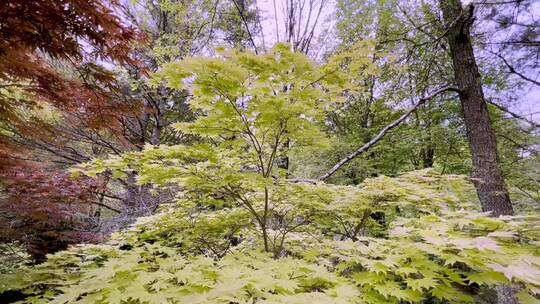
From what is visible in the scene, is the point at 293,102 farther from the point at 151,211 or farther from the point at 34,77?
the point at 151,211

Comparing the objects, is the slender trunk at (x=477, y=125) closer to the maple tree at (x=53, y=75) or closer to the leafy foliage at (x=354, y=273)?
the leafy foliage at (x=354, y=273)

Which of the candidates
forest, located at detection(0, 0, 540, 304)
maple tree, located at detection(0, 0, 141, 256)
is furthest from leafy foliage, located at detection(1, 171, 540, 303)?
maple tree, located at detection(0, 0, 141, 256)

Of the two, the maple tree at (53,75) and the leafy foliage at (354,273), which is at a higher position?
the maple tree at (53,75)

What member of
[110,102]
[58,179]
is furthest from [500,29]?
[58,179]

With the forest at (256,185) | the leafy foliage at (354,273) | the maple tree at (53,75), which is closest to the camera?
the leafy foliage at (354,273)

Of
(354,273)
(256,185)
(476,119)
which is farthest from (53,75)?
(476,119)

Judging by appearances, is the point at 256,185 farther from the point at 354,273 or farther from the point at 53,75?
the point at 53,75

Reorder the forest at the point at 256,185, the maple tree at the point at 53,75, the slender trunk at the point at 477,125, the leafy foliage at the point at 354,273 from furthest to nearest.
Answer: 1. the slender trunk at the point at 477,125
2. the maple tree at the point at 53,75
3. the forest at the point at 256,185
4. the leafy foliage at the point at 354,273

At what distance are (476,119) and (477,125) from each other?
0.31 ft

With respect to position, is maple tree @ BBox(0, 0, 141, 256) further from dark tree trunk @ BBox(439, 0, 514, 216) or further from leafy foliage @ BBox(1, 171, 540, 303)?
dark tree trunk @ BBox(439, 0, 514, 216)

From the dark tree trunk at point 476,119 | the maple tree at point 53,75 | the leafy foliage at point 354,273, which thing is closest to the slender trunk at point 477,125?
the dark tree trunk at point 476,119

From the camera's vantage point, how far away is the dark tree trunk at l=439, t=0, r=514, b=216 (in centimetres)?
355

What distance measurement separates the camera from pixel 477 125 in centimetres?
379

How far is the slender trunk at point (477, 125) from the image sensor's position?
355 cm
